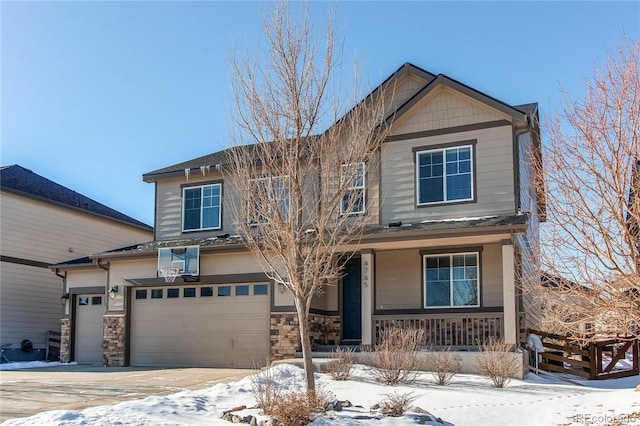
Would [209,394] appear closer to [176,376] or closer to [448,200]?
[176,376]

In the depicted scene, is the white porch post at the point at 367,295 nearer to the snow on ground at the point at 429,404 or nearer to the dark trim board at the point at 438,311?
the dark trim board at the point at 438,311

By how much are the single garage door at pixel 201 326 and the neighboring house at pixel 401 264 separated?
3 cm

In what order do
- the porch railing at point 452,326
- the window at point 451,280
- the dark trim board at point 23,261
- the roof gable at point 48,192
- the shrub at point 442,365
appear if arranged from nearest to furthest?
the shrub at point 442,365
the porch railing at point 452,326
the window at point 451,280
the dark trim board at point 23,261
the roof gable at point 48,192

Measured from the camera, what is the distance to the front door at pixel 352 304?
55.3 feet

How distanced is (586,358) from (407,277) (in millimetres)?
4575

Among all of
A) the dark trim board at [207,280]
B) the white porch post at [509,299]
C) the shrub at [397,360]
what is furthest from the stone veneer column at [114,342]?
the white porch post at [509,299]

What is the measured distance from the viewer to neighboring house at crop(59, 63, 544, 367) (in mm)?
15039

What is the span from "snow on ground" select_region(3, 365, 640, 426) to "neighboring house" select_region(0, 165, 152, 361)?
10.2 metres

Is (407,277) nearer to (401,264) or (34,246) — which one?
(401,264)

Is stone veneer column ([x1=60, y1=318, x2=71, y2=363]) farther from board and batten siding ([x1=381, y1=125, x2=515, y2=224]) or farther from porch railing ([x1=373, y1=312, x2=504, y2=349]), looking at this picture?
board and batten siding ([x1=381, y1=125, x2=515, y2=224])

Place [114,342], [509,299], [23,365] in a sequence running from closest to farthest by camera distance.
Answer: [509,299] < [114,342] < [23,365]

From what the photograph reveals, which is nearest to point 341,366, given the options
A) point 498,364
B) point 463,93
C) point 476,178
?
point 498,364

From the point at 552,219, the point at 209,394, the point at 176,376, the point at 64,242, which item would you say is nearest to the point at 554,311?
the point at 552,219

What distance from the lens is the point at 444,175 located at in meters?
15.9
